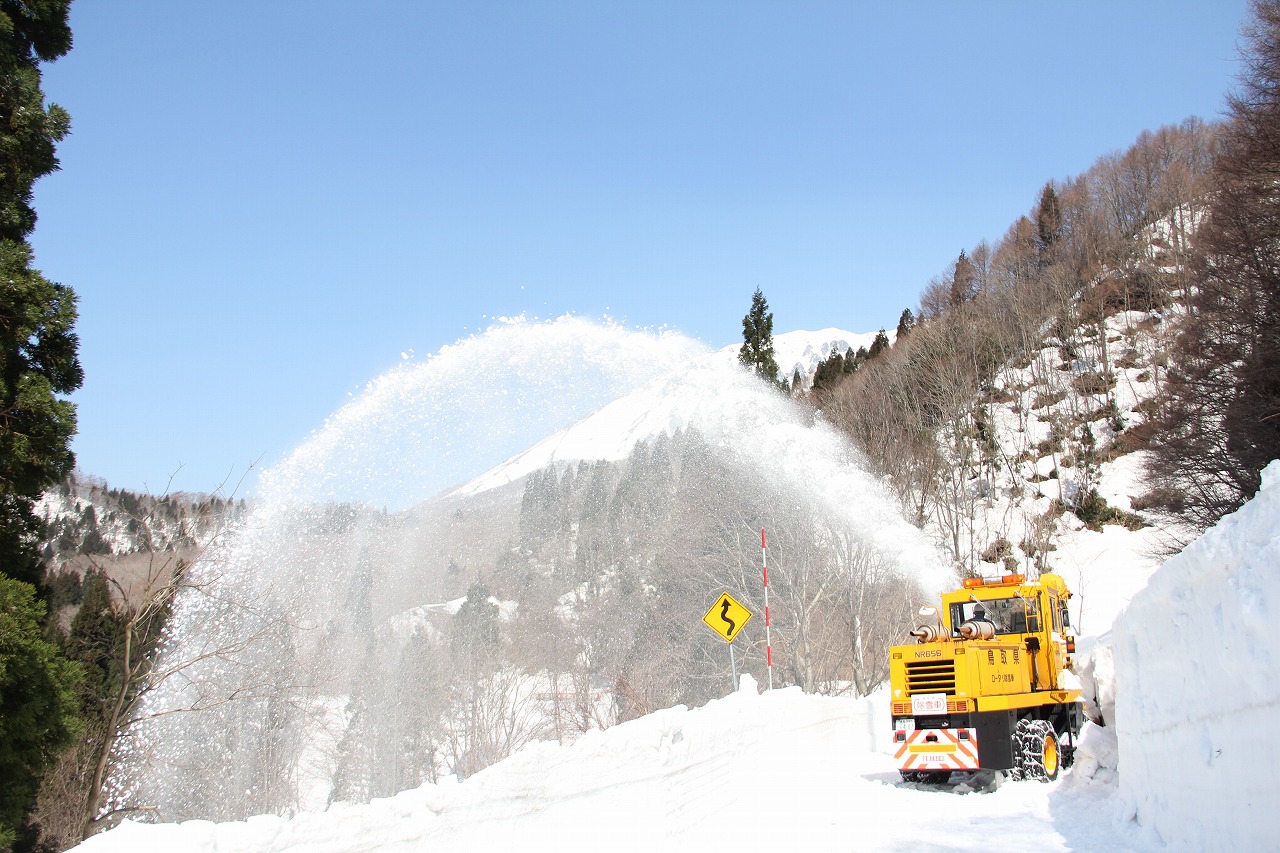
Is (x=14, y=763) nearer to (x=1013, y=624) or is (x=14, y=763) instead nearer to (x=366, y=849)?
(x=366, y=849)

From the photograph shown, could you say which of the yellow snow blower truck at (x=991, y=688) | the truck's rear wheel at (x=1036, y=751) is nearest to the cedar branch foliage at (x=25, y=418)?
the yellow snow blower truck at (x=991, y=688)

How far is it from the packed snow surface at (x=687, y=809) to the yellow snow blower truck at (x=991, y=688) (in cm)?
53

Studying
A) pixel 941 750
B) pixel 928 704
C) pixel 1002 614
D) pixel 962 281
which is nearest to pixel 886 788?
pixel 941 750

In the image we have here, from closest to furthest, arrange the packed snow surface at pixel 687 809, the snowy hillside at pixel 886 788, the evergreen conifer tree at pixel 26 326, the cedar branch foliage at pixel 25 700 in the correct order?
the snowy hillside at pixel 886 788 → the packed snow surface at pixel 687 809 → the cedar branch foliage at pixel 25 700 → the evergreen conifer tree at pixel 26 326

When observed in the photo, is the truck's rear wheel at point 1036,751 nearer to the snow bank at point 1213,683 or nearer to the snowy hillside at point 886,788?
the snowy hillside at point 886,788

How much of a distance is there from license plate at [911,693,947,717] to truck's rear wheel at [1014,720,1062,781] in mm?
1122

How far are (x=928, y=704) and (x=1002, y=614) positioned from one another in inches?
93.6

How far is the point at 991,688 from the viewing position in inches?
537

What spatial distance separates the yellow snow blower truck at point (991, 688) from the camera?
43.8 ft

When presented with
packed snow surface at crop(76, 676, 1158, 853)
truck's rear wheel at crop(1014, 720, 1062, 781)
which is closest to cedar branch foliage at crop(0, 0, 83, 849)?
packed snow surface at crop(76, 676, 1158, 853)

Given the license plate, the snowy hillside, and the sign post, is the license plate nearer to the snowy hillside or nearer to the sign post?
the snowy hillside

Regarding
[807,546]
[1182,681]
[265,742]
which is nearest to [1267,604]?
[1182,681]

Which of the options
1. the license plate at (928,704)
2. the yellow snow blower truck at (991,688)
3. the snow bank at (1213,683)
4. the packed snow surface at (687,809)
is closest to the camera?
the snow bank at (1213,683)

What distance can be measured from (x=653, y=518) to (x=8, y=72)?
118 ft
